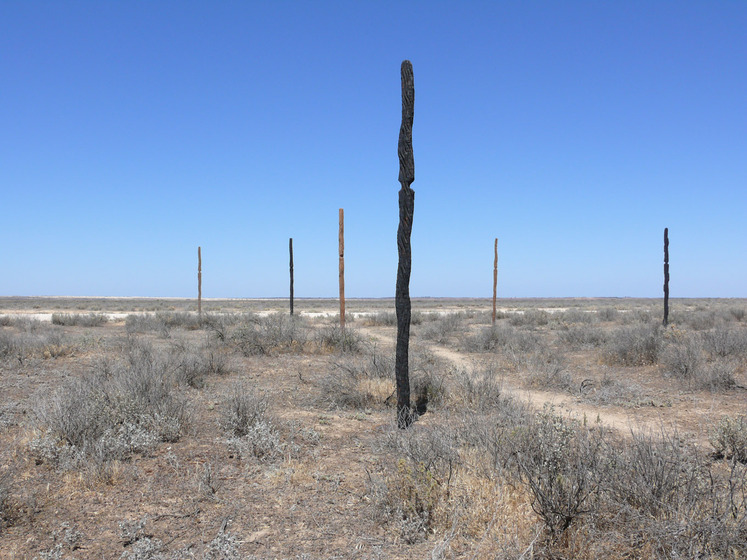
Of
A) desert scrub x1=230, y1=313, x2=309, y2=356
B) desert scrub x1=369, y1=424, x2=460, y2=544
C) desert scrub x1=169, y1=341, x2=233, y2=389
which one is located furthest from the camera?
desert scrub x1=230, y1=313, x2=309, y2=356

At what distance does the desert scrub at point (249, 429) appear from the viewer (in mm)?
5859

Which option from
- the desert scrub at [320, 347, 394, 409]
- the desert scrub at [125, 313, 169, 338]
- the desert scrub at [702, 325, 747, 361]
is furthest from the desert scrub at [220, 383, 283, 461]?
the desert scrub at [125, 313, 169, 338]

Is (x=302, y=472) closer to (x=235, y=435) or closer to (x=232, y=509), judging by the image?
(x=232, y=509)

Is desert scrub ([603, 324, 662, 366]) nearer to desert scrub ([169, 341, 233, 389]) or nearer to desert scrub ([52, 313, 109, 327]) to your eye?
desert scrub ([169, 341, 233, 389])

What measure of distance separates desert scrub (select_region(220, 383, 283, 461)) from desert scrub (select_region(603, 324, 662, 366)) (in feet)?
34.0

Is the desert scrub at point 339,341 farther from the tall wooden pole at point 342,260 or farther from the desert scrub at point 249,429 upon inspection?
the desert scrub at point 249,429

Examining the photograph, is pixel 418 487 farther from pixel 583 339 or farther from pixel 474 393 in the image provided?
pixel 583 339

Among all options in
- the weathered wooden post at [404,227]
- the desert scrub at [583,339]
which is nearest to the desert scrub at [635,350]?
the desert scrub at [583,339]

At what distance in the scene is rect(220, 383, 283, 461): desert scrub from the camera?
231 inches

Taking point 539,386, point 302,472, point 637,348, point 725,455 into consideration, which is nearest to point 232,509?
point 302,472

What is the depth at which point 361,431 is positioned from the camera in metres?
7.15

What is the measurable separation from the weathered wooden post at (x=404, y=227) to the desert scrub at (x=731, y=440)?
376 centimetres

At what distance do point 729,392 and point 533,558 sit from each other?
8.35 m

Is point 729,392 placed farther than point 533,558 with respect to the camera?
Yes
